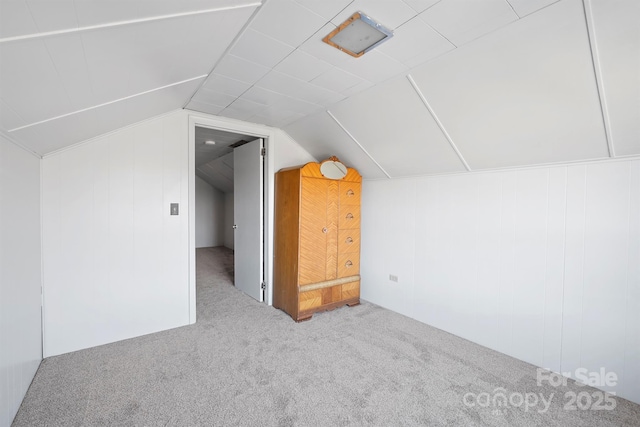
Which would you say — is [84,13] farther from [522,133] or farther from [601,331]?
[601,331]

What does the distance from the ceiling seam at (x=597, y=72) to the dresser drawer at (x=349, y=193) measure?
7.24 ft

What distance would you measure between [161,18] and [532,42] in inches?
72.3

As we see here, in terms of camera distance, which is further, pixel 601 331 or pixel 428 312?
pixel 428 312

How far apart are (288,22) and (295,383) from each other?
2.26 meters

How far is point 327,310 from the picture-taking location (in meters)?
3.31

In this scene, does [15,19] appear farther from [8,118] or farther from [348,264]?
[348,264]

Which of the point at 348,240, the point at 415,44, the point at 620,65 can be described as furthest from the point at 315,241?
the point at 620,65

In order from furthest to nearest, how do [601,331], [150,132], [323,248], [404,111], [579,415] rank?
[323,248] → [150,132] → [404,111] → [601,331] → [579,415]

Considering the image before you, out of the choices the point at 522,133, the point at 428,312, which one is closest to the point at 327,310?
the point at 428,312

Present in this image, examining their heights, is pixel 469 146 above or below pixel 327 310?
above

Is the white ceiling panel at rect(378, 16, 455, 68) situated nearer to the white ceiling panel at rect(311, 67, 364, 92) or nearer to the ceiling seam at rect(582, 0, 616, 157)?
the white ceiling panel at rect(311, 67, 364, 92)

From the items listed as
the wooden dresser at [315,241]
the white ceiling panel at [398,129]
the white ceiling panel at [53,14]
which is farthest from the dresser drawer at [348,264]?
the white ceiling panel at [53,14]

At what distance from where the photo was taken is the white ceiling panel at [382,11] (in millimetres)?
1339

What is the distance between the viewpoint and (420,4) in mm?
1345
